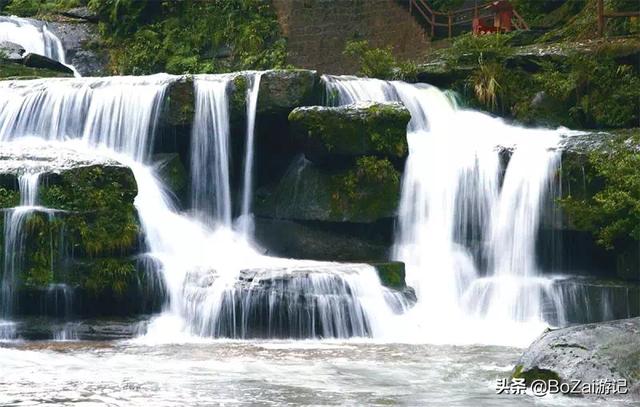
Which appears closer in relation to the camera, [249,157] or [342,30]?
[249,157]

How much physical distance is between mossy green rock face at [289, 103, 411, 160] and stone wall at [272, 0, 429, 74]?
30.4ft

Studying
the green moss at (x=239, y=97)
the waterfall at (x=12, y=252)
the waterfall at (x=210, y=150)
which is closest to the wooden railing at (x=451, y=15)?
the green moss at (x=239, y=97)

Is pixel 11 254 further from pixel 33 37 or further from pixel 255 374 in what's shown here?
pixel 33 37

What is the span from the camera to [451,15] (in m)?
26.2

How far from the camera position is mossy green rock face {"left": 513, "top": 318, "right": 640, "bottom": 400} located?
8.82 meters

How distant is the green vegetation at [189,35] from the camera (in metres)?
26.5

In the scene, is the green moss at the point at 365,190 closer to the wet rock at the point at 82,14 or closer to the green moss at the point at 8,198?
the green moss at the point at 8,198

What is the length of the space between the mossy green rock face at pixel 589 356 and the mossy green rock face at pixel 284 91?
882cm

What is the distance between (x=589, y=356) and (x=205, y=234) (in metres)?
9.04

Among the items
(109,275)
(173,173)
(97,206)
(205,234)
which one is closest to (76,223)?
(97,206)

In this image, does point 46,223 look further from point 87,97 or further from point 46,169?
point 87,97

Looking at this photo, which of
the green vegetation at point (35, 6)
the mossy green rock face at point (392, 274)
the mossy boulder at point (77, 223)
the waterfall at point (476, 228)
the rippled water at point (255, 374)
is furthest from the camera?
the green vegetation at point (35, 6)

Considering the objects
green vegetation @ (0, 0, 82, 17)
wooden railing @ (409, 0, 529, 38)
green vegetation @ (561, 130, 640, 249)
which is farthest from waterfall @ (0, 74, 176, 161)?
green vegetation @ (0, 0, 82, 17)

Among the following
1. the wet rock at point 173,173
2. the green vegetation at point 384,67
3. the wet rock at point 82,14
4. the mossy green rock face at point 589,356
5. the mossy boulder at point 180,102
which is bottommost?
the mossy green rock face at point 589,356
